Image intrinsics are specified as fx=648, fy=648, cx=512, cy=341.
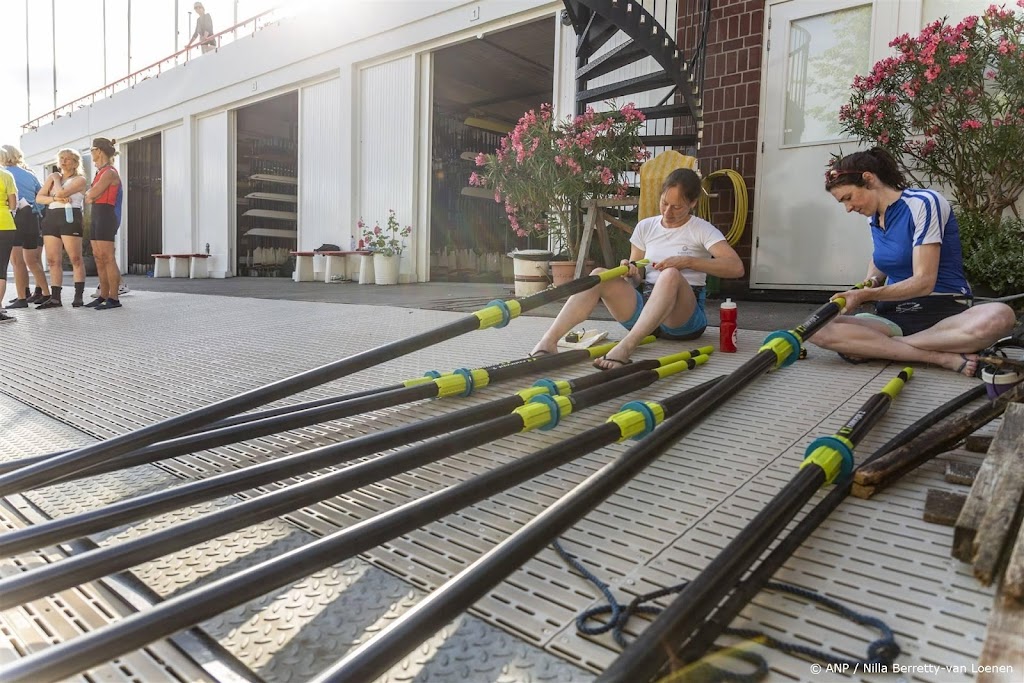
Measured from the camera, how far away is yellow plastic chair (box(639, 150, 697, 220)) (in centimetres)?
502

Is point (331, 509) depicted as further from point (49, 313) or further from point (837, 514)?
point (49, 313)

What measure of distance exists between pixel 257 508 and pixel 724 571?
0.68 m

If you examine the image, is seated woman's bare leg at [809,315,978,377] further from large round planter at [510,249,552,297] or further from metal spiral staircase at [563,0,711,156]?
metal spiral staircase at [563,0,711,156]

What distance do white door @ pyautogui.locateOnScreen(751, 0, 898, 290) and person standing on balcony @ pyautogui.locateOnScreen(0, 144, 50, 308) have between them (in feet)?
19.4

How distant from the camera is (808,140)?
5.24 metres

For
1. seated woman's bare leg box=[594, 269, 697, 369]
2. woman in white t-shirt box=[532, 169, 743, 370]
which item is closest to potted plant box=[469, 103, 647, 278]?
woman in white t-shirt box=[532, 169, 743, 370]

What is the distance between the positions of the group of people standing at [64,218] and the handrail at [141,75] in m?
6.34

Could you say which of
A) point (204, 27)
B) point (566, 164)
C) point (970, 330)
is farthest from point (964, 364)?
point (204, 27)

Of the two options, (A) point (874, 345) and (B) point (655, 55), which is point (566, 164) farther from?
(A) point (874, 345)

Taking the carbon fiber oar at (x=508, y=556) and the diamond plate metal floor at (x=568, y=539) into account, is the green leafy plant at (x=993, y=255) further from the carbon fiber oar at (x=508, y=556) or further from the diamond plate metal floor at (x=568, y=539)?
the carbon fiber oar at (x=508, y=556)

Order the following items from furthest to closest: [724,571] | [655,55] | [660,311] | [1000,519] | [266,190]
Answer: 1. [266,190]
2. [655,55]
3. [660,311]
4. [1000,519]
5. [724,571]

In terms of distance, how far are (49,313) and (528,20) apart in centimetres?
543

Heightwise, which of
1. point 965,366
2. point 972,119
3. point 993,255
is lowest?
point 965,366

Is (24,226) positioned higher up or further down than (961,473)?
higher up
